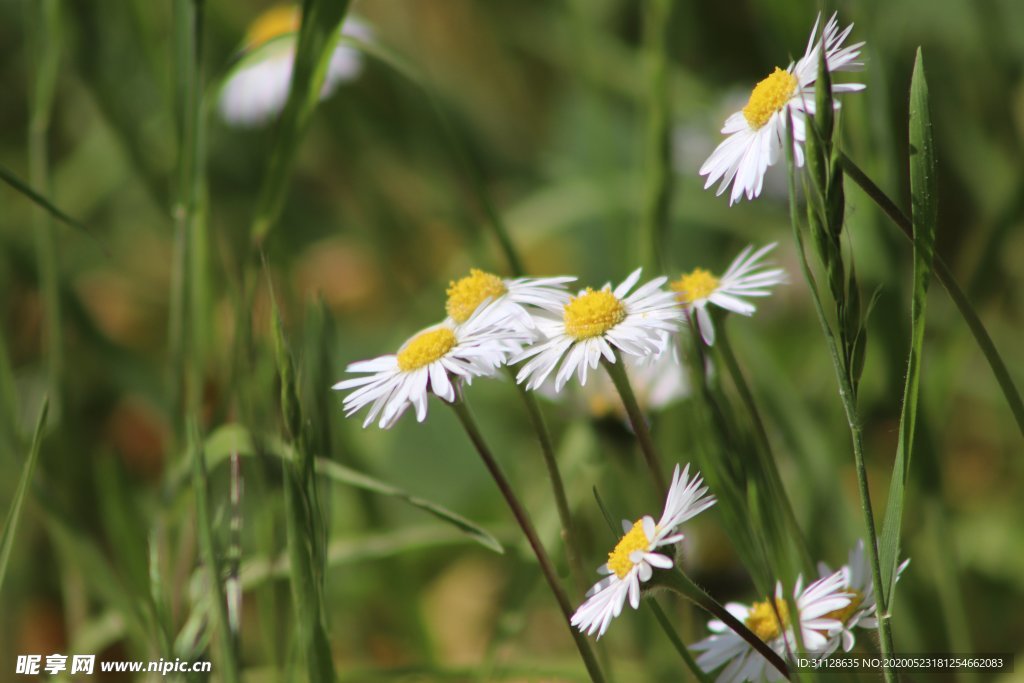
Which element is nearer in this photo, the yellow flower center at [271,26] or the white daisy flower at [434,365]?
the white daisy flower at [434,365]

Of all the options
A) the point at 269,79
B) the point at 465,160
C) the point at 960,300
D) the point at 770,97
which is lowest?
the point at 960,300

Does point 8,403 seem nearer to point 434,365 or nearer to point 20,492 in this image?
point 20,492

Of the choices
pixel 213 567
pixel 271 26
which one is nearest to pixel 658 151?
pixel 213 567

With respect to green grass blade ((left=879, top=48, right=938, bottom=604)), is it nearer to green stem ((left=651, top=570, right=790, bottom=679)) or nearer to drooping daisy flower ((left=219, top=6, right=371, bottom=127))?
green stem ((left=651, top=570, right=790, bottom=679))

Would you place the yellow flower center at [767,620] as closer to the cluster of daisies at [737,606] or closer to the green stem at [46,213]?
the cluster of daisies at [737,606]

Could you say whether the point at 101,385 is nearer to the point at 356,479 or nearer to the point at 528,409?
the point at 356,479

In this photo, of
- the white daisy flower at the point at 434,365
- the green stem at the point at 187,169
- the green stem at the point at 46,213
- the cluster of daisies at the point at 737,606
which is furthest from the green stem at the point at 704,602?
the green stem at the point at 46,213

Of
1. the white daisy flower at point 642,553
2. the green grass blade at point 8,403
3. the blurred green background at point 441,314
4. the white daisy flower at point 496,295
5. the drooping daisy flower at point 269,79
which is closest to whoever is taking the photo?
the white daisy flower at point 642,553

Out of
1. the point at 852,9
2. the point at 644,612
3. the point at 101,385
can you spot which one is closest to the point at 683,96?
the point at 852,9
